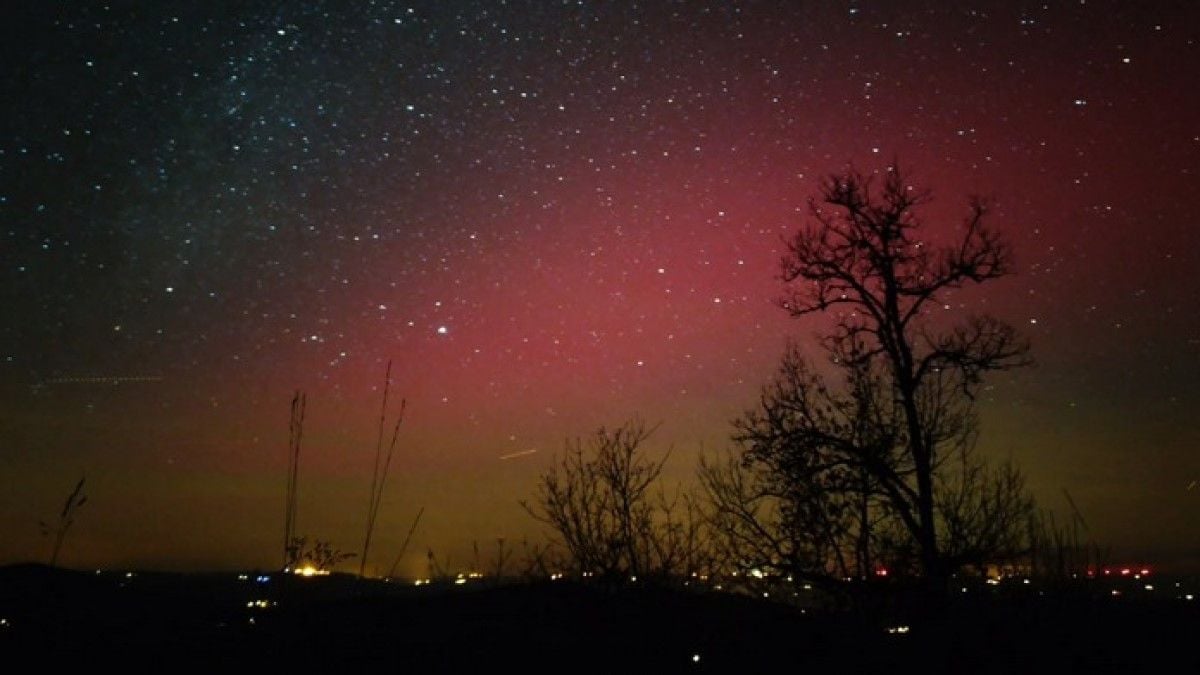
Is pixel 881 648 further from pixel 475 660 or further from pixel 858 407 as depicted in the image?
pixel 858 407

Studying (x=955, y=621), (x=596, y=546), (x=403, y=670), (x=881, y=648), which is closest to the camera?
(x=403, y=670)

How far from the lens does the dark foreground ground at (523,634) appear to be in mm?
7184

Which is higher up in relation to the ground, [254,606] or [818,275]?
[818,275]

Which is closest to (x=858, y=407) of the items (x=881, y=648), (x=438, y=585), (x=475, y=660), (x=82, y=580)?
(x=881, y=648)

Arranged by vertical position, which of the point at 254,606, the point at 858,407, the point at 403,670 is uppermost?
the point at 858,407

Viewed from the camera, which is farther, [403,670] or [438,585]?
[438,585]

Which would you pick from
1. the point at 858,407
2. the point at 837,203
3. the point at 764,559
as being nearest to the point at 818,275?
the point at 837,203

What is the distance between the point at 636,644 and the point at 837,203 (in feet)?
27.2

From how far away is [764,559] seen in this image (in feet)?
44.9

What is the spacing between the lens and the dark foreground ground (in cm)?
718

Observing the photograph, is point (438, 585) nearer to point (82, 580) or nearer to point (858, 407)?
point (82, 580)

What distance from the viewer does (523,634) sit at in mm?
8250

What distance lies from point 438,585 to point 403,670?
24.6ft

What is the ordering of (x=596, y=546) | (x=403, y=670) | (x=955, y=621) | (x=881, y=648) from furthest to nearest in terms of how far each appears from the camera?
(x=596, y=546)
(x=955, y=621)
(x=881, y=648)
(x=403, y=670)
